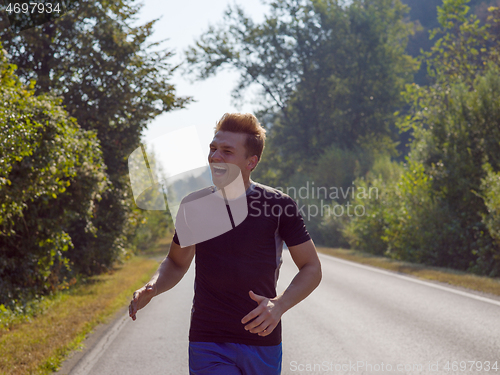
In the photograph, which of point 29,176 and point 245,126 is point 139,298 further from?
point 29,176

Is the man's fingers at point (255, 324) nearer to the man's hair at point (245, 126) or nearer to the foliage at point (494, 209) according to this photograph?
the man's hair at point (245, 126)

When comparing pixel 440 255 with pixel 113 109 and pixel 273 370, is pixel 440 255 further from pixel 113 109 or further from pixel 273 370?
pixel 273 370

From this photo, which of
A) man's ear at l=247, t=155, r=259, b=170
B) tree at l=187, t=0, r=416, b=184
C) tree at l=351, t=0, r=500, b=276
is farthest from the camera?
tree at l=187, t=0, r=416, b=184

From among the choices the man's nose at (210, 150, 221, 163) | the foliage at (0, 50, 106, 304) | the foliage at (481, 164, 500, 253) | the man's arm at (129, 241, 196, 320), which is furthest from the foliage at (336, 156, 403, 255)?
the man's nose at (210, 150, 221, 163)

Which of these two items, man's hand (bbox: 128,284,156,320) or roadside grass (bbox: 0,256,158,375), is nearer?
man's hand (bbox: 128,284,156,320)

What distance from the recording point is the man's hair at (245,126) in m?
3.06

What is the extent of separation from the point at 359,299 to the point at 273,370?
9282 mm

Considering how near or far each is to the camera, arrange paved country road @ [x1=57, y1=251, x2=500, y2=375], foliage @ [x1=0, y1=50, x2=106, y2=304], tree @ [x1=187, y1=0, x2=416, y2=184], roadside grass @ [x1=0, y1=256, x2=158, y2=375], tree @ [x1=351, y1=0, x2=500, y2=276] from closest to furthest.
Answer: paved country road @ [x1=57, y1=251, x2=500, y2=375] < roadside grass @ [x1=0, y1=256, x2=158, y2=375] < foliage @ [x1=0, y1=50, x2=106, y2=304] < tree @ [x1=351, y1=0, x2=500, y2=276] < tree @ [x1=187, y1=0, x2=416, y2=184]

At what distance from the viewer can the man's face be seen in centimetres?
304

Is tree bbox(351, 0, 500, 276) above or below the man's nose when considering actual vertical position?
below

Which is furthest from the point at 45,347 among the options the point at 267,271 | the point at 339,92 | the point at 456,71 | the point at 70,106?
the point at 339,92

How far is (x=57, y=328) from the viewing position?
914cm

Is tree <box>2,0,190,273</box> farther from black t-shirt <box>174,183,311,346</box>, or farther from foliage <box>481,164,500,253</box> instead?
black t-shirt <box>174,183,311,346</box>

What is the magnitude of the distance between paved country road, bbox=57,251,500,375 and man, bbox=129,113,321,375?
375 centimetres
